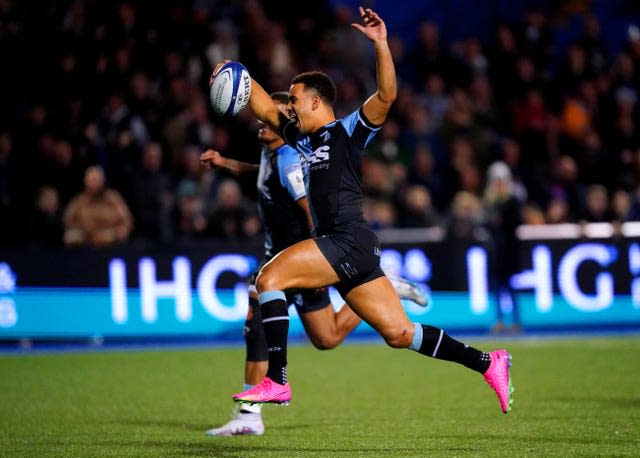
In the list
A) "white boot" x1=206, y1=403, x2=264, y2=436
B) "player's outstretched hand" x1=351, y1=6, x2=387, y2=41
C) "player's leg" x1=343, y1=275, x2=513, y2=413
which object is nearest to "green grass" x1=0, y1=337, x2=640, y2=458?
"white boot" x1=206, y1=403, x2=264, y2=436

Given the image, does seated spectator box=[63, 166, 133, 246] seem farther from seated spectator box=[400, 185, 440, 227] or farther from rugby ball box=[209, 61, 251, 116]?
rugby ball box=[209, 61, 251, 116]

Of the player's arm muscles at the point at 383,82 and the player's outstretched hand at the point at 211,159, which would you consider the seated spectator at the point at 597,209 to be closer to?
the player's outstretched hand at the point at 211,159

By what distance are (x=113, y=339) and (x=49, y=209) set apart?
6.06ft

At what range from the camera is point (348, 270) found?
7.12 m

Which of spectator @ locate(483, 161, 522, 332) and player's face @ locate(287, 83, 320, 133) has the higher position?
player's face @ locate(287, 83, 320, 133)

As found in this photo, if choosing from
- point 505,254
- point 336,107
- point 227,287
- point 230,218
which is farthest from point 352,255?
point 336,107

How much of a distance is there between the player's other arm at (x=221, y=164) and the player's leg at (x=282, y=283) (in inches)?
72.3

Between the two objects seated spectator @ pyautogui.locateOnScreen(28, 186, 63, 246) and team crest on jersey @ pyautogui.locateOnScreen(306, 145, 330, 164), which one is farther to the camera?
seated spectator @ pyautogui.locateOnScreen(28, 186, 63, 246)

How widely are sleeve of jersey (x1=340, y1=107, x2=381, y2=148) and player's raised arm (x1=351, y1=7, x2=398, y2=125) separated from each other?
6cm

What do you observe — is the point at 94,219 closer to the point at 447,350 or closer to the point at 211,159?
the point at 211,159

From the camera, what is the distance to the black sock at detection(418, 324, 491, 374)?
7375mm

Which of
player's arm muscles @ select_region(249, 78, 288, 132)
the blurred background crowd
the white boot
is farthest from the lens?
the blurred background crowd

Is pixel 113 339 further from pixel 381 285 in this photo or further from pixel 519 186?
pixel 381 285

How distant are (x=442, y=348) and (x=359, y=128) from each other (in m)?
1.49
